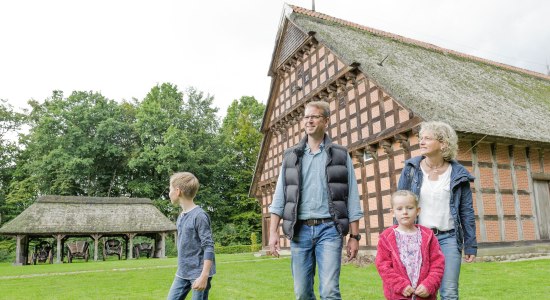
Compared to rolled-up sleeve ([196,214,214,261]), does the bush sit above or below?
below

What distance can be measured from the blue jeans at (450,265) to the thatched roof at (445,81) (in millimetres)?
8279

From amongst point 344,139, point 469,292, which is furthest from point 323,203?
point 344,139

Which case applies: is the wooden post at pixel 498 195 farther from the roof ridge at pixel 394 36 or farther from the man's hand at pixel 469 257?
the man's hand at pixel 469 257

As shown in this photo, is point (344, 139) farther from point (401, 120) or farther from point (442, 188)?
point (442, 188)

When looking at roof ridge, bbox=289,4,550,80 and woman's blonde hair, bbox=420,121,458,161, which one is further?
roof ridge, bbox=289,4,550,80

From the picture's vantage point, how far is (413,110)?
11836mm

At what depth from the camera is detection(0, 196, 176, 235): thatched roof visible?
923 inches

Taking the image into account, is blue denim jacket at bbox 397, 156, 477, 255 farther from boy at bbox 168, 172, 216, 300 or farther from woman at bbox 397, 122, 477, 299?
boy at bbox 168, 172, 216, 300

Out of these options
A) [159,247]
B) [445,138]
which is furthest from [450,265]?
[159,247]

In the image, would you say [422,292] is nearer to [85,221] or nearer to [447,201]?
[447,201]

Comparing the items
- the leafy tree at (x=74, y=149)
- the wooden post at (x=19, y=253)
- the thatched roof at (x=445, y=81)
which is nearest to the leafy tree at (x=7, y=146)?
the leafy tree at (x=74, y=149)

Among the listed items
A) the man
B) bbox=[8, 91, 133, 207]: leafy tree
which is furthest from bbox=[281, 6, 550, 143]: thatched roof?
bbox=[8, 91, 133, 207]: leafy tree

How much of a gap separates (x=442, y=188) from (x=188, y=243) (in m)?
2.19

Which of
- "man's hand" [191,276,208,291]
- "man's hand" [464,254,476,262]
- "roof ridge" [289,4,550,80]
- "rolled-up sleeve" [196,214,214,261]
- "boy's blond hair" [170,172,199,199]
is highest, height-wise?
"roof ridge" [289,4,550,80]
